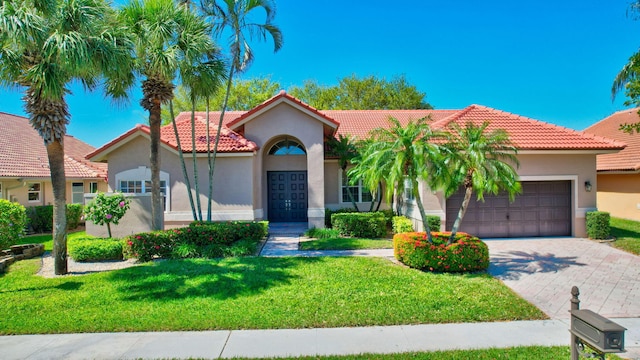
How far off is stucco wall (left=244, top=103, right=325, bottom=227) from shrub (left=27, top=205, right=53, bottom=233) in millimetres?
11357

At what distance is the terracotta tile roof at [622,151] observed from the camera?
17.5m

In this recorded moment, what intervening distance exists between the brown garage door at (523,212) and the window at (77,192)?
21.6m

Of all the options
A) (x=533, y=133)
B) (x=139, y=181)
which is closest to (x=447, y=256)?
(x=533, y=133)

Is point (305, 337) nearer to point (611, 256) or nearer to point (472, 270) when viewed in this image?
point (472, 270)

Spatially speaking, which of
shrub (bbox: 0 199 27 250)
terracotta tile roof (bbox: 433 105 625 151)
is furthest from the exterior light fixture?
shrub (bbox: 0 199 27 250)

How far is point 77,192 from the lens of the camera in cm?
2039

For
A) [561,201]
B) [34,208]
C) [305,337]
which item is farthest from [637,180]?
[34,208]

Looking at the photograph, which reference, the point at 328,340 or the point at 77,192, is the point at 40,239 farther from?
the point at 328,340

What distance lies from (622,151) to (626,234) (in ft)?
26.8

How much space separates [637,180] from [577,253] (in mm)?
11008

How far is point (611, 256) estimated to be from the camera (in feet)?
34.3

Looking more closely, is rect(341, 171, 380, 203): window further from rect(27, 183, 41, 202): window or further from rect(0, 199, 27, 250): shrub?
rect(27, 183, 41, 202): window

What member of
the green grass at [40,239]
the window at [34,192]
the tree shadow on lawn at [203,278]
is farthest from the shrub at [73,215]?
the tree shadow on lawn at [203,278]

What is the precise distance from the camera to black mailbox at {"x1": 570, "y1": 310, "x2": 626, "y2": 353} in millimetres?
3381
